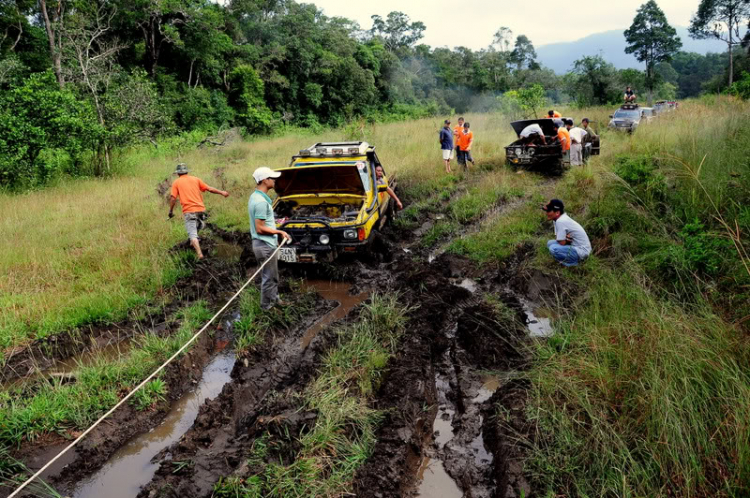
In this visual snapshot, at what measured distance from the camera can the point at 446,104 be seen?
140ft

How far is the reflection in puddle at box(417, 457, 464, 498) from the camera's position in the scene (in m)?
3.84

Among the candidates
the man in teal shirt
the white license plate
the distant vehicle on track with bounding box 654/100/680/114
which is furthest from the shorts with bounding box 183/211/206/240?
the distant vehicle on track with bounding box 654/100/680/114

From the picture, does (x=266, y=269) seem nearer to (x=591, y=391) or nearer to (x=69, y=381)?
(x=69, y=381)

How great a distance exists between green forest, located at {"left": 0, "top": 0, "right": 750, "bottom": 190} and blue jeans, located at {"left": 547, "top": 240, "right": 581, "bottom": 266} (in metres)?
13.6

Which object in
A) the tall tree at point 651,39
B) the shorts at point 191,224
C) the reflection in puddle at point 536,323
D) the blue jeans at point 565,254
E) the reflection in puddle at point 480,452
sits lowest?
the reflection in puddle at point 480,452

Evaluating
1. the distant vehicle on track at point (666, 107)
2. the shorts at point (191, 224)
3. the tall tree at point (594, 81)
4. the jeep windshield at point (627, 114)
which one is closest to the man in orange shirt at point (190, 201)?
the shorts at point (191, 224)

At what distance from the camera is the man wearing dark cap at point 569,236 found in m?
6.93

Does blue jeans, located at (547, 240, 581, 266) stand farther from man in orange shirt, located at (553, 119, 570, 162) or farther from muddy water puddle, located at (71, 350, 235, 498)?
man in orange shirt, located at (553, 119, 570, 162)

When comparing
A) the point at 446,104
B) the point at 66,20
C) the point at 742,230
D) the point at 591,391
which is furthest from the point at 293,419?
the point at 446,104

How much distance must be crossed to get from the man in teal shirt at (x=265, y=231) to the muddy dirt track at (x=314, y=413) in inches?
23.4

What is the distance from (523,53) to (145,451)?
53205 mm

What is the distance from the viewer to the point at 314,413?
414 centimetres

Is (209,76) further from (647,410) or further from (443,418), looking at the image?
(647,410)

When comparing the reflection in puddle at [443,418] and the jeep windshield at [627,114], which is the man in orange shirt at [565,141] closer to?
the jeep windshield at [627,114]
